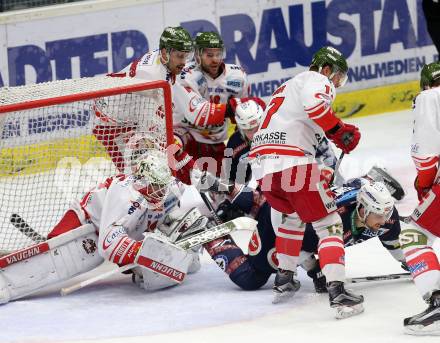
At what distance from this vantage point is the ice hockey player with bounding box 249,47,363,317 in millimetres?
4957

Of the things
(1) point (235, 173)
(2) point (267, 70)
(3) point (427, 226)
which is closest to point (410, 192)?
(1) point (235, 173)

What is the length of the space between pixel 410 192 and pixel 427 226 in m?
2.36

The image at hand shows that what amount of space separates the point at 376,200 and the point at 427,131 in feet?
1.75

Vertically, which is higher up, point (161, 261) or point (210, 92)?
point (210, 92)

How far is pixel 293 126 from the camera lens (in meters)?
5.11

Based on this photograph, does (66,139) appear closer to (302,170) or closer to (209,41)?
(209,41)

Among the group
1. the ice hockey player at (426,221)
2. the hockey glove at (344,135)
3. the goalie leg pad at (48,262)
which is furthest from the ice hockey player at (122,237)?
the ice hockey player at (426,221)

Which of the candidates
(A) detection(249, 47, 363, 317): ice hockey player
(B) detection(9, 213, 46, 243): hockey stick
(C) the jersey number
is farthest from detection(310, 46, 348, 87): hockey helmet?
(B) detection(9, 213, 46, 243): hockey stick

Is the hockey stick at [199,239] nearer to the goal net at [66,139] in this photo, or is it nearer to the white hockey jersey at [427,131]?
the goal net at [66,139]

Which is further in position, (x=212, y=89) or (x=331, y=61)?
(x=212, y=89)

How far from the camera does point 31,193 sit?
6.28 meters

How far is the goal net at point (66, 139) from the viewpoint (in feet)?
18.9

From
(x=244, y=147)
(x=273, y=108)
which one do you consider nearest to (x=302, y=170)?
(x=273, y=108)

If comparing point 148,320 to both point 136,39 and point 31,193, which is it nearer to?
point 31,193
